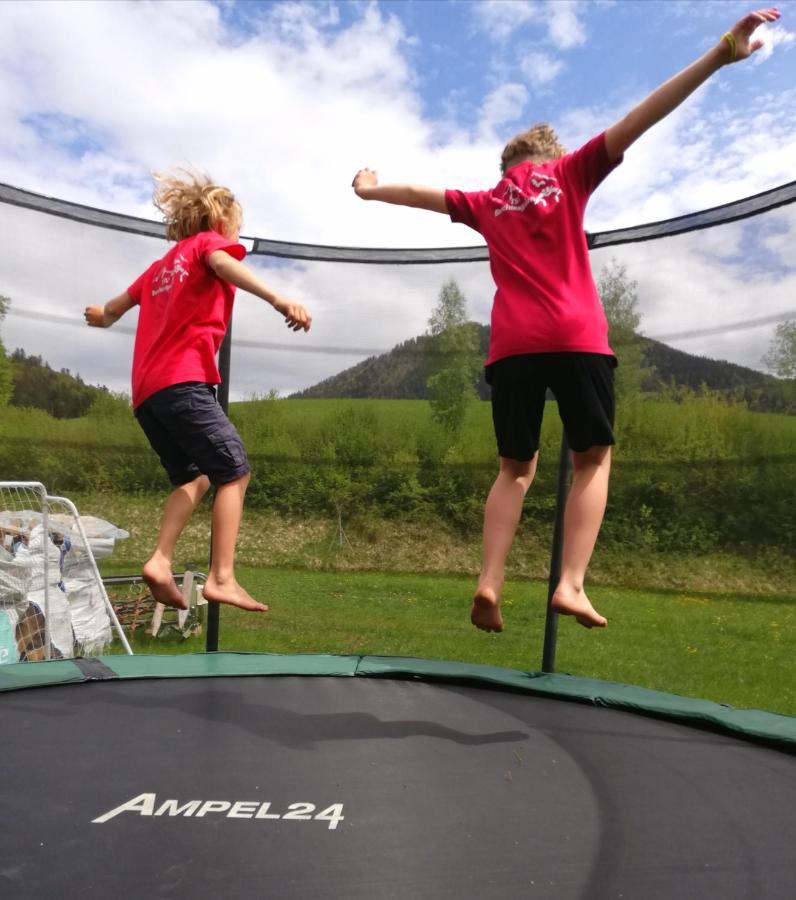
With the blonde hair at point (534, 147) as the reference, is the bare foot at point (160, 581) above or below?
below

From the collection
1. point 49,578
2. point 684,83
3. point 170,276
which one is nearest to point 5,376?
point 49,578

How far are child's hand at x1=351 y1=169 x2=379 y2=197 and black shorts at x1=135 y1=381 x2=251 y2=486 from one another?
481 mm

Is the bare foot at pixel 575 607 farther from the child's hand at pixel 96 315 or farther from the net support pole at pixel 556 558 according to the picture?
the child's hand at pixel 96 315

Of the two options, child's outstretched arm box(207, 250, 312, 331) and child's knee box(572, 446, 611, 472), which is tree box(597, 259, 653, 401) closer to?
child's knee box(572, 446, 611, 472)

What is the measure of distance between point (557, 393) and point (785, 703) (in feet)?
6.01

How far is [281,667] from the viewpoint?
6.31 ft

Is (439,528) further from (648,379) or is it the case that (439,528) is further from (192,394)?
(192,394)

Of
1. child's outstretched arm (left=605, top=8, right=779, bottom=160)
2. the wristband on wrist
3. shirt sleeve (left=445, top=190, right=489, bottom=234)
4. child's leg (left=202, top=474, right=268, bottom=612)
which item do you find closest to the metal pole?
child's leg (left=202, top=474, right=268, bottom=612)

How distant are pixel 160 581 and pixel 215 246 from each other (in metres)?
0.65

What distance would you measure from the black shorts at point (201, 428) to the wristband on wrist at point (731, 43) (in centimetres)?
104

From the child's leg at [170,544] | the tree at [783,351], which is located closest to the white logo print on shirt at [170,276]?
the child's leg at [170,544]

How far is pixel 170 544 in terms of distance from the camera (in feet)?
5.12

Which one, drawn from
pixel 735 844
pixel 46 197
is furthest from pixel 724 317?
pixel 46 197

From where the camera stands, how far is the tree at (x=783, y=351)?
2.29 metres
